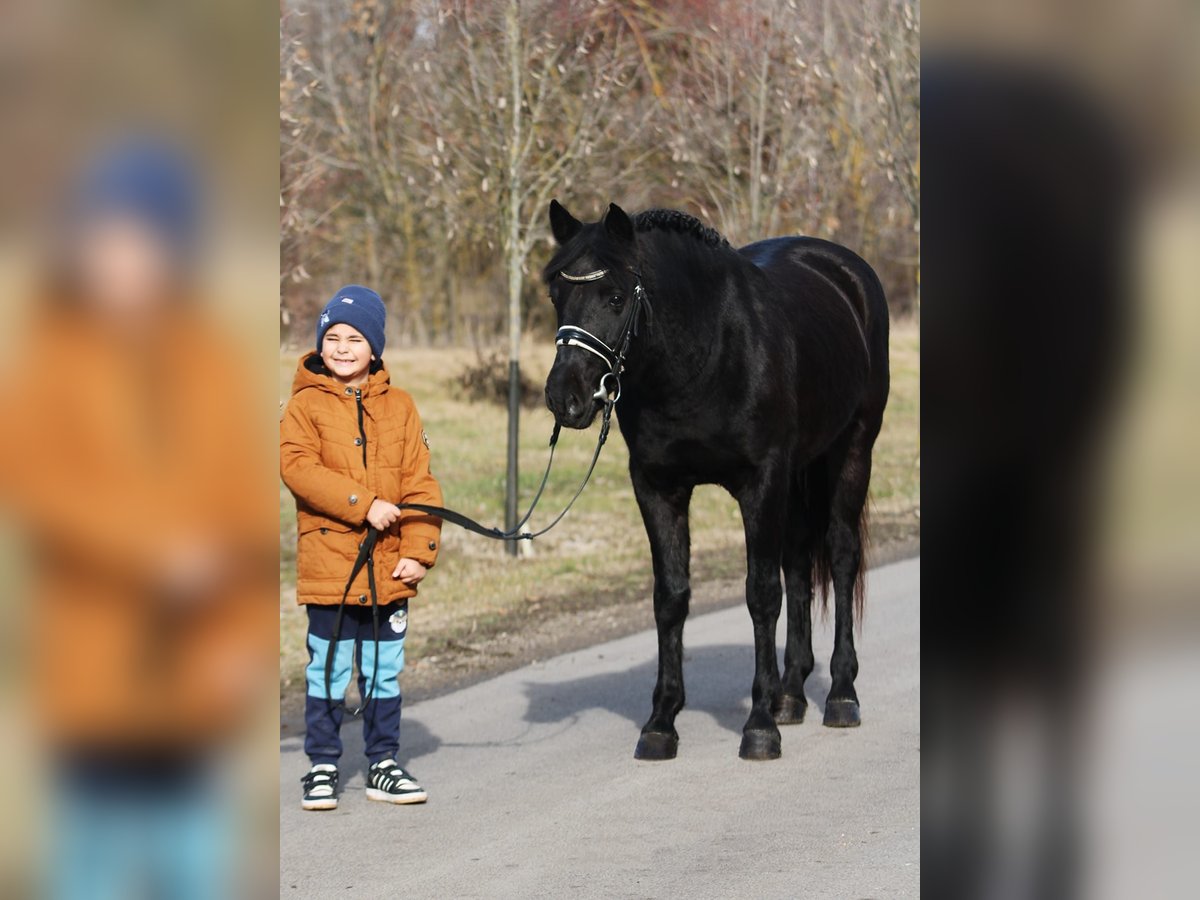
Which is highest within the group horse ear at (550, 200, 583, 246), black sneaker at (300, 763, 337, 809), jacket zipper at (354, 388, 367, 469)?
horse ear at (550, 200, 583, 246)

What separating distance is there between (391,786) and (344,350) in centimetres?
159

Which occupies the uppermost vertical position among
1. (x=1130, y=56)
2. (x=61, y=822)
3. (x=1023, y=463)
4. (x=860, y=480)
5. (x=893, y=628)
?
(x=1130, y=56)

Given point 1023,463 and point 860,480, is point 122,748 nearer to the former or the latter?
point 1023,463

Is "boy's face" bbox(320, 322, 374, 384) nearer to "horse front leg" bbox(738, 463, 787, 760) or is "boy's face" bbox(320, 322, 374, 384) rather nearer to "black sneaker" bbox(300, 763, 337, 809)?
"black sneaker" bbox(300, 763, 337, 809)

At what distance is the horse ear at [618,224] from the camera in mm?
5891

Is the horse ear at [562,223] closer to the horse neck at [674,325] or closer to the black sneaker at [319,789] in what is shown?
the horse neck at [674,325]

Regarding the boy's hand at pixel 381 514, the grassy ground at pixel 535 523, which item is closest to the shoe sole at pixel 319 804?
the boy's hand at pixel 381 514

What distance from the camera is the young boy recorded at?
5301mm

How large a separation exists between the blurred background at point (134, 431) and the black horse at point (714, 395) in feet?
13.5

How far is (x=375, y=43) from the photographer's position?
680 inches

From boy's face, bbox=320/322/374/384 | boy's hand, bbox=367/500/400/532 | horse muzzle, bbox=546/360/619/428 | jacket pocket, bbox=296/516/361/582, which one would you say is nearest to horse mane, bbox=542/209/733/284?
horse muzzle, bbox=546/360/619/428

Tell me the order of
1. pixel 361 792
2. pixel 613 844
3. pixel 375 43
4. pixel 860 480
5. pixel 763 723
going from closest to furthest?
pixel 613 844 < pixel 361 792 < pixel 763 723 < pixel 860 480 < pixel 375 43

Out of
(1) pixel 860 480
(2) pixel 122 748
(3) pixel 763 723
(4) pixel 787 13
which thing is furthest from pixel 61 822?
(4) pixel 787 13

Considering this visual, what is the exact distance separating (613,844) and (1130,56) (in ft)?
13.7
